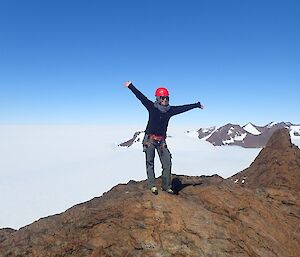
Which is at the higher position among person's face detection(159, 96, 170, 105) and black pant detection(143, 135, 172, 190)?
person's face detection(159, 96, 170, 105)

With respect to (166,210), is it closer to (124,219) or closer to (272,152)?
(124,219)

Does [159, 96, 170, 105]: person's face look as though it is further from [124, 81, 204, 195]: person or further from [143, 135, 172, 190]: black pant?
[143, 135, 172, 190]: black pant

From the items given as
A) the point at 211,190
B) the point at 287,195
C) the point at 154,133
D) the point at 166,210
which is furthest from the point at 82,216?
the point at 287,195

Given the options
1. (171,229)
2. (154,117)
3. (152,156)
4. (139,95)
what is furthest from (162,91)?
(171,229)

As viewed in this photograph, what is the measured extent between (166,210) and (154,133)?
3.27m

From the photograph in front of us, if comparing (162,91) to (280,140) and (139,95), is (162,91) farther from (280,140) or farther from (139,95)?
(280,140)

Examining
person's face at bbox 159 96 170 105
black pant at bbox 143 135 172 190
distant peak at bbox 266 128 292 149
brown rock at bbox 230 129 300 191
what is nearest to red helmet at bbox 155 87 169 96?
person's face at bbox 159 96 170 105

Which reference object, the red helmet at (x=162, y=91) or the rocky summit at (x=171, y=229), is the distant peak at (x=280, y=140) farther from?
the red helmet at (x=162, y=91)

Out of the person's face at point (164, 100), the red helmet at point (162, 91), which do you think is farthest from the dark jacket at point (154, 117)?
the red helmet at point (162, 91)

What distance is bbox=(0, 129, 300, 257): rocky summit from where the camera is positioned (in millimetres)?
9320

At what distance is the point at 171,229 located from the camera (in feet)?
32.4

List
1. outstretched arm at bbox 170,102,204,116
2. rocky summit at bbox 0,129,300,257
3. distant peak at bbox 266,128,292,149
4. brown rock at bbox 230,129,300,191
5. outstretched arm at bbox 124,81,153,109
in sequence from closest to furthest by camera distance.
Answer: rocky summit at bbox 0,129,300,257 < outstretched arm at bbox 124,81,153,109 < outstretched arm at bbox 170,102,204,116 < brown rock at bbox 230,129,300,191 < distant peak at bbox 266,128,292,149

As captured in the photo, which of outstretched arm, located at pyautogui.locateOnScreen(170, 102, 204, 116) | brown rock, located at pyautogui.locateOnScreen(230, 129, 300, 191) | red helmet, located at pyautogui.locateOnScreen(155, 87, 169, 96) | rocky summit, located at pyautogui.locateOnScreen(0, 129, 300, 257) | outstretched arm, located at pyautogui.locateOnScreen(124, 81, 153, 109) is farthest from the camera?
brown rock, located at pyautogui.locateOnScreen(230, 129, 300, 191)

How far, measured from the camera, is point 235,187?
1405 centimetres
